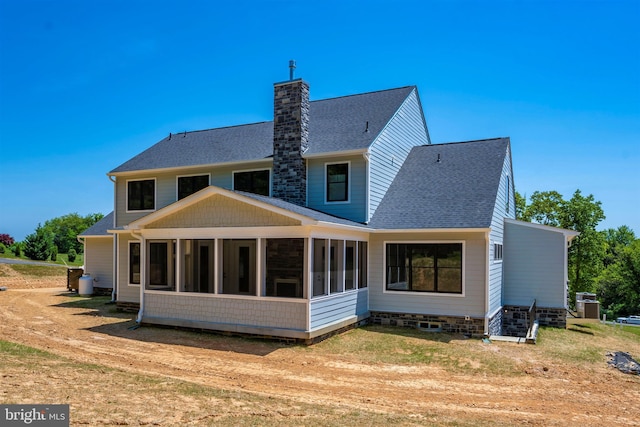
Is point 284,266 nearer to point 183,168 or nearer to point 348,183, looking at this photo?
point 348,183

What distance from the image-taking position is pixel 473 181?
595 inches

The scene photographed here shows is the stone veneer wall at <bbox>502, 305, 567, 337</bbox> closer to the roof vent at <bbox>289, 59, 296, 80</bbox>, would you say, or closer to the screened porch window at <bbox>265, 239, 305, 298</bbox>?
the screened porch window at <bbox>265, 239, 305, 298</bbox>

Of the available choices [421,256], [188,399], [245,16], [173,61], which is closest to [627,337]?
[421,256]

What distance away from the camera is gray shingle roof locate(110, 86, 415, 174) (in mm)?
15516

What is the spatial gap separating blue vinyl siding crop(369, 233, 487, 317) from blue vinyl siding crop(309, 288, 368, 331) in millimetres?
553

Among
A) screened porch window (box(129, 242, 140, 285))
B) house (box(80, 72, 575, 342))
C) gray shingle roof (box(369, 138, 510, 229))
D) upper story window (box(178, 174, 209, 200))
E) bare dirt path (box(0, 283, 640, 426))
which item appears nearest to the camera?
bare dirt path (box(0, 283, 640, 426))

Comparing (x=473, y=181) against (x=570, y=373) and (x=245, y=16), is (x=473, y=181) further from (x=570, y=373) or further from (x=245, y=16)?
(x=245, y=16)

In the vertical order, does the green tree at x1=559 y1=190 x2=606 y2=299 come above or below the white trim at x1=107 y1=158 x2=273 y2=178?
below

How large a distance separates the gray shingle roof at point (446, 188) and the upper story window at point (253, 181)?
413 centimetres

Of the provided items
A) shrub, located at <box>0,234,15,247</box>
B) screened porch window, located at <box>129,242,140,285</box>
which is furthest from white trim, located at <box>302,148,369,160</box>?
shrub, located at <box>0,234,15,247</box>

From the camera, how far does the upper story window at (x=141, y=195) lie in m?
18.3

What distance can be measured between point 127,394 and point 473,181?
39.7 ft

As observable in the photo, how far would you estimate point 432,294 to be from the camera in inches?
527

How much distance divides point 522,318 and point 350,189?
740 cm
